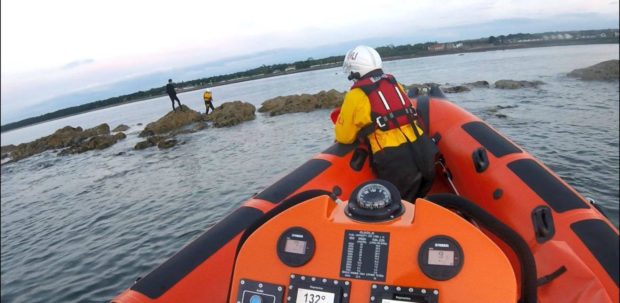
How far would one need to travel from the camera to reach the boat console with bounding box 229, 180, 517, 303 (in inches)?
52.8

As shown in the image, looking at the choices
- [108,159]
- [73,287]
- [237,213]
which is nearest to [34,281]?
[73,287]

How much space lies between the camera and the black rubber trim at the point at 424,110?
14.6ft

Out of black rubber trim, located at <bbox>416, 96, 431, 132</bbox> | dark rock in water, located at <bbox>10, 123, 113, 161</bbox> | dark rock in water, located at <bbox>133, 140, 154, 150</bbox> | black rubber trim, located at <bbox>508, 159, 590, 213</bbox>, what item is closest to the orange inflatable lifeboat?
black rubber trim, located at <bbox>508, 159, 590, 213</bbox>

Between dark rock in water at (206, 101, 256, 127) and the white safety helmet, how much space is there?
1437 centimetres

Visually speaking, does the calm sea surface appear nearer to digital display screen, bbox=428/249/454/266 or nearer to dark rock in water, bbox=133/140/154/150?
dark rock in water, bbox=133/140/154/150

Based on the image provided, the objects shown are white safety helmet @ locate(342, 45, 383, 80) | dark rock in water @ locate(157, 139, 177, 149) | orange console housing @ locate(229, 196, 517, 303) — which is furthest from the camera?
dark rock in water @ locate(157, 139, 177, 149)

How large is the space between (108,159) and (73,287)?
1009 centimetres

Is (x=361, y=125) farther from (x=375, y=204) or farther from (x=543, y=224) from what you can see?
(x=375, y=204)

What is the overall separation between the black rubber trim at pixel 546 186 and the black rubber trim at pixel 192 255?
6.27 feet

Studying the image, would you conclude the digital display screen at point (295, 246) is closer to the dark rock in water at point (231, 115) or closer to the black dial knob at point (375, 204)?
the black dial knob at point (375, 204)

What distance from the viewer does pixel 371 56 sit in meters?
3.29

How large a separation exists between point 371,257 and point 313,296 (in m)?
0.25

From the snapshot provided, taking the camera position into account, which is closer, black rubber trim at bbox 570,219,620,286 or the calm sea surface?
black rubber trim at bbox 570,219,620,286

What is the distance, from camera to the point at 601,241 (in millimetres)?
2221
